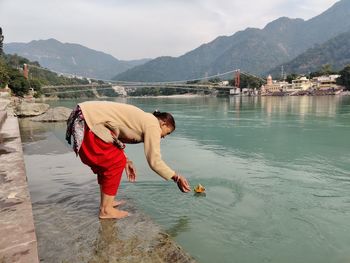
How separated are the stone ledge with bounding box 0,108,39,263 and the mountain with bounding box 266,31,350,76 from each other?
190 metres

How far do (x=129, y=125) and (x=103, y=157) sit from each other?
0.38 m

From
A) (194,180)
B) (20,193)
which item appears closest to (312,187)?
(194,180)

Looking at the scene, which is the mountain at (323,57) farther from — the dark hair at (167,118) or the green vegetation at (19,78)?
the dark hair at (167,118)

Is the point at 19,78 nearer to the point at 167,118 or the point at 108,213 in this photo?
the point at 108,213

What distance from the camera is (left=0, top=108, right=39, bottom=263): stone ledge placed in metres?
2.49

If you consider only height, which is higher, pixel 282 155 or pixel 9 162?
pixel 9 162

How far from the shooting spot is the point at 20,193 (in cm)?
376

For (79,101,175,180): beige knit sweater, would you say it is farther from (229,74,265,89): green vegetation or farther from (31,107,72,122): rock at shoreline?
(229,74,265,89): green vegetation

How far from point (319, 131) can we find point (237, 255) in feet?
44.1

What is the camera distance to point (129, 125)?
3.24 meters

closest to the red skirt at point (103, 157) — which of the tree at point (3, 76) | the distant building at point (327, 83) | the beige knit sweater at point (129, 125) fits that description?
the beige knit sweater at point (129, 125)

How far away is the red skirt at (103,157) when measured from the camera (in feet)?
10.7

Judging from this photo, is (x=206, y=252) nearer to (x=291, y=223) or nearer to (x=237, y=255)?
(x=237, y=255)

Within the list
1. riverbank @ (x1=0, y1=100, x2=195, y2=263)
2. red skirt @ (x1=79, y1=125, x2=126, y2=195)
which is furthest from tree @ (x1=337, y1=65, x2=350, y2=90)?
red skirt @ (x1=79, y1=125, x2=126, y2=195)
